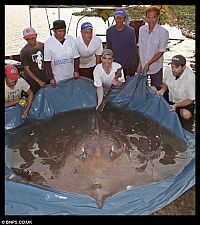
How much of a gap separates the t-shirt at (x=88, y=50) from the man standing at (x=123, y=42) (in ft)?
1.00

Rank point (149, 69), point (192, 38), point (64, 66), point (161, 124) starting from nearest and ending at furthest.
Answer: point (161, 124) → point (64, 66) → point (149, 69) → point (192, 38)

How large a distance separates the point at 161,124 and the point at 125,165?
136 cm

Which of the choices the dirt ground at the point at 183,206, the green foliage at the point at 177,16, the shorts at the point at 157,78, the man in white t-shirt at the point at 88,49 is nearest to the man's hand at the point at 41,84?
the man in white t-shirt at the point at 88,49

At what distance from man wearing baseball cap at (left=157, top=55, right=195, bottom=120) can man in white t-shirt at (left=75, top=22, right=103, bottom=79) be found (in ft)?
4.46

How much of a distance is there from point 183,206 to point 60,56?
316cm

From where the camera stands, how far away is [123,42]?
19.7 feet

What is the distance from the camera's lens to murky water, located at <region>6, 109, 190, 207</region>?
12.8 feet

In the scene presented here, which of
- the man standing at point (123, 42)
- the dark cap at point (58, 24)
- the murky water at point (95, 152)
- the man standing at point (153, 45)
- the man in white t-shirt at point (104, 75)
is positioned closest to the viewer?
the murky water at point (95, 152)

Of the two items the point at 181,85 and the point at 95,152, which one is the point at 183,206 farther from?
the point at 181,85

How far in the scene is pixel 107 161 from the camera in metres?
4.16

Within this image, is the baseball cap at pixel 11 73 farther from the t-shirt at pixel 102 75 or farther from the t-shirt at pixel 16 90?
the t-shirt at pixel 102 75

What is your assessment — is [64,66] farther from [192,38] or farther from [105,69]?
[192,38]

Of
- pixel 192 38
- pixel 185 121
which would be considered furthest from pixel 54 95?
pixel 192 38

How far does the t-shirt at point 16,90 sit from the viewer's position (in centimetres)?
520
